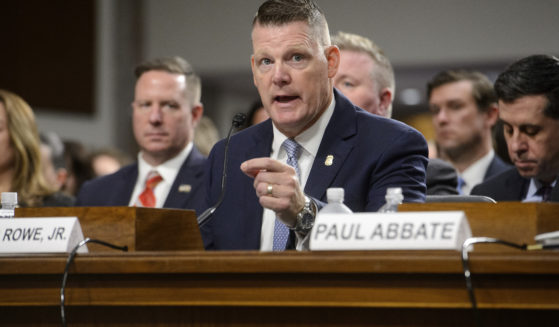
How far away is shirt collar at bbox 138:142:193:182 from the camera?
3.92m

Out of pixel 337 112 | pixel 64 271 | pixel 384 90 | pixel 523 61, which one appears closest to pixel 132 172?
pixel 384 90

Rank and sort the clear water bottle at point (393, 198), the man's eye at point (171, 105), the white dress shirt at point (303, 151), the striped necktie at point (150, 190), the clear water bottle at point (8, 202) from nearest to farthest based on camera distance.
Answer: the clear water bottle at point (393, 198) < the clear water bottle at point (8, 202) < the white dress shirt at point (303, 151) < the striped necktie at point (150, 190) < the man's eye at point (171, 105)

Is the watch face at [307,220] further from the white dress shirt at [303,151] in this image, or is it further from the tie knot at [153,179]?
the tie knot at [153,179]

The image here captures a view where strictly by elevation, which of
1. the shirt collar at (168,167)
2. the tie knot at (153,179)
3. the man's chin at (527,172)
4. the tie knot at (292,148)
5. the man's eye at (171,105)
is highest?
the tie knot at (292,148)

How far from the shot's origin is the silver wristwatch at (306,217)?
196 centimetres

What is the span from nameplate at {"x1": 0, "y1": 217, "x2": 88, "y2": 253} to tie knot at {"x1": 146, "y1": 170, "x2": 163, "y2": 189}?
206 centimetres

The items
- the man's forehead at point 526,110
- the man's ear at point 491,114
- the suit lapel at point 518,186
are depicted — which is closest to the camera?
the man's forehead at point 526,110

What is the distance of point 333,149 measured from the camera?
2.42m

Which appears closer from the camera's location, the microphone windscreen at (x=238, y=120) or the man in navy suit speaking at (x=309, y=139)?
the microphone windscreen at (x=238, y=120)

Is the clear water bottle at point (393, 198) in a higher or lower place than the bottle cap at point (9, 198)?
higher

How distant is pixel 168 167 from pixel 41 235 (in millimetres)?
2160

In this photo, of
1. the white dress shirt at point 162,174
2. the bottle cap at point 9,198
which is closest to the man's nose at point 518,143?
the white dress shirt at point 162,174

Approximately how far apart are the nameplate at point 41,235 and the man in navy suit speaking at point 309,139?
26.2 inches

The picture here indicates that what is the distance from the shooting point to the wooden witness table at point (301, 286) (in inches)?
54.7
